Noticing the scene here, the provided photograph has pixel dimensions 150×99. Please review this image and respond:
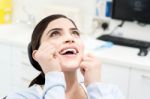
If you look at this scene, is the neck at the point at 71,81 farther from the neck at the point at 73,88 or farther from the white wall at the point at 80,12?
the white wall at the point at 80,12

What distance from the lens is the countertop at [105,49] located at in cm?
247

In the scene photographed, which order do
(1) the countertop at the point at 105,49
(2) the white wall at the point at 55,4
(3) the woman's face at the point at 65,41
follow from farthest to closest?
(2) the white wall at the point at 55,4
(1) the countertop at the point at 105,49
(3) the woman's face at the point at 65,41

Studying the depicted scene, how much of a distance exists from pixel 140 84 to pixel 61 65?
4.04 feet

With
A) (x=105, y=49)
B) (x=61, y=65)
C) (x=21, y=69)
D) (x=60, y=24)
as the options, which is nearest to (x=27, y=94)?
(x=61, y=65)

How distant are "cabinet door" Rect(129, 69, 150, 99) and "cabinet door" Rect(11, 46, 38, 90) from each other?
36.8 inches

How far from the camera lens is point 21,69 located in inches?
120

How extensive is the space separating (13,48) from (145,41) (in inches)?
49.0

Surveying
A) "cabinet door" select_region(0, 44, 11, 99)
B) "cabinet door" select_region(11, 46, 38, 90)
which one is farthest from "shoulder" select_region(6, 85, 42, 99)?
"cabinet door" select_region(0, 44, 11, 99)

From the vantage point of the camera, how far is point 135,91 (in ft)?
8.35

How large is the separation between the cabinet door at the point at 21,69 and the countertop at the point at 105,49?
87 millimetres

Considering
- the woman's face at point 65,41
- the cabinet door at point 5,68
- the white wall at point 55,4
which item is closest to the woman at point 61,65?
the woman's face at point 65,41

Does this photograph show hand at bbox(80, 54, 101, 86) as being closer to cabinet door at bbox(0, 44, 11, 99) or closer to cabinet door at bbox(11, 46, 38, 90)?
cabinet door at bbox(11, 46, 38, 90)

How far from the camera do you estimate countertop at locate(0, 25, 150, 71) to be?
247 centimetres

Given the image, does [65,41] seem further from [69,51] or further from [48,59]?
[48,59]
